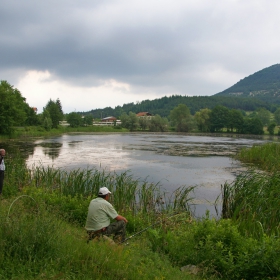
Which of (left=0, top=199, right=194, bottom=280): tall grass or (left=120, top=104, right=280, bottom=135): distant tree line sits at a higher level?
(left=120, top=104, right=280, bottom=135): distant tree line

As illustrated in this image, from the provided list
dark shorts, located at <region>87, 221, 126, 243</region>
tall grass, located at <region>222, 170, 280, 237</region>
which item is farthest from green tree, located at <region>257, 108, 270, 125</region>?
dark shorts, located at <region>87, 221, 126, 243</region>

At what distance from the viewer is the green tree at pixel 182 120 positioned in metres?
102

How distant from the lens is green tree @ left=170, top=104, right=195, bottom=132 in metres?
102

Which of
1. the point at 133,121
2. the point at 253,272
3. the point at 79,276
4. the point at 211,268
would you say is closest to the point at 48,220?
the point at 79,276

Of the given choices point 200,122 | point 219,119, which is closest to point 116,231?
point 200,122

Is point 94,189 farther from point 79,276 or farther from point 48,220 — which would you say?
point 79,276

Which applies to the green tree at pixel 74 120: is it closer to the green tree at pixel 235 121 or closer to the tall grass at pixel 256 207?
the green tree at pixel 235 121

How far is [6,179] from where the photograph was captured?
38.6 ft

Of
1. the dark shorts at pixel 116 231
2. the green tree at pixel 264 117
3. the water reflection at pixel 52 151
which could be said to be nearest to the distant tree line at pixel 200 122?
the green tree at pixel 264 117

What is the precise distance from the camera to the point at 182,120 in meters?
103

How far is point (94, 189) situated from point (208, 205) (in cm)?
460

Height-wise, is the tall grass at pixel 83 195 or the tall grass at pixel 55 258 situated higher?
the tall grass at pixel 55 258

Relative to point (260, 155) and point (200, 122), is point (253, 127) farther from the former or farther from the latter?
point (260, 155)

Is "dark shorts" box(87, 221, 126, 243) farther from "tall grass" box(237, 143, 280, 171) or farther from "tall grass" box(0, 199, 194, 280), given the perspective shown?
"tall grass" box(237, 143, 280, 171)
